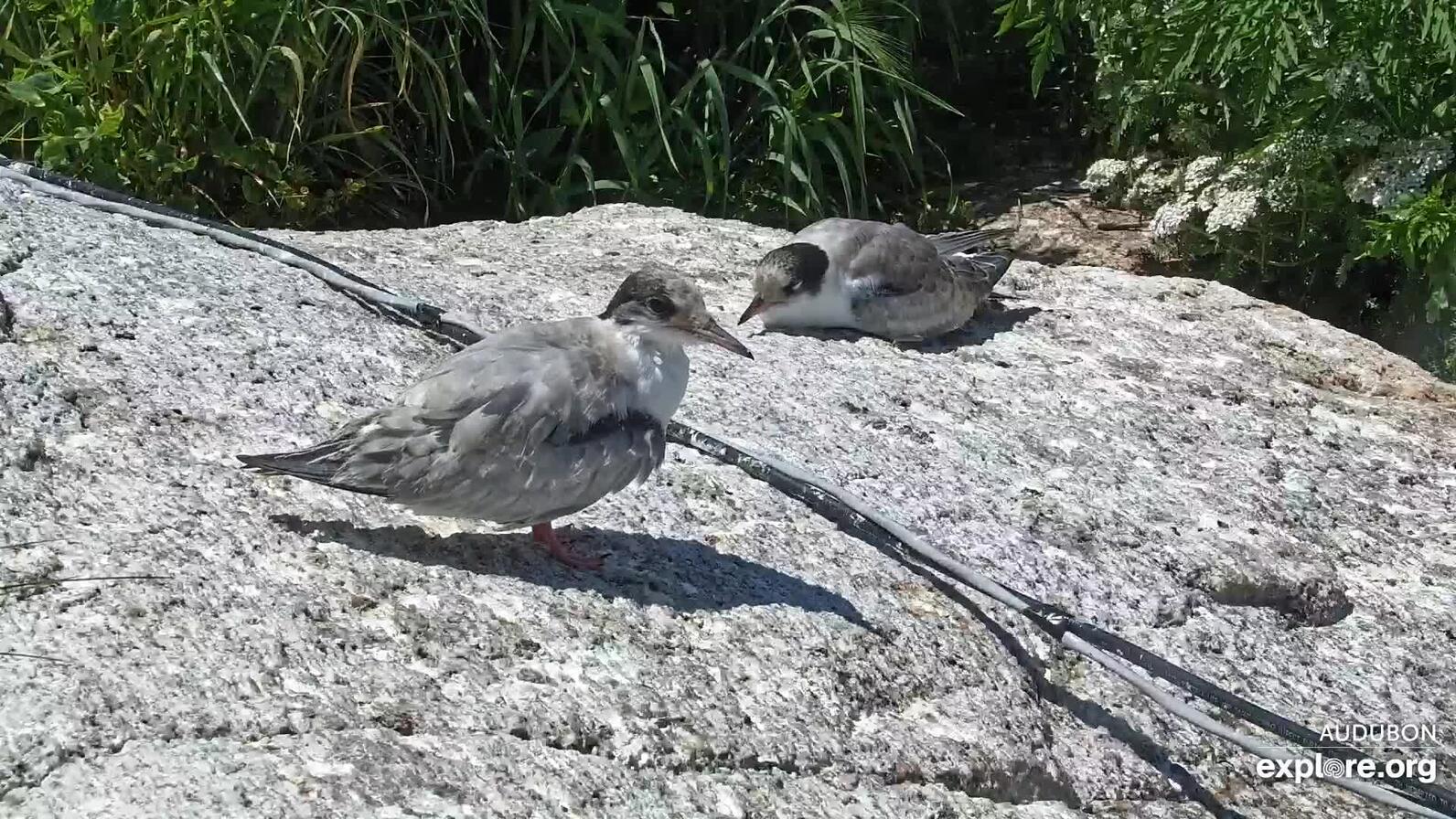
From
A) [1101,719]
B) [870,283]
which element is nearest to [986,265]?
[870,283]

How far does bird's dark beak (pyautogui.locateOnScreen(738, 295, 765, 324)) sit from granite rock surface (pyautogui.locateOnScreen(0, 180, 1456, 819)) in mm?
98

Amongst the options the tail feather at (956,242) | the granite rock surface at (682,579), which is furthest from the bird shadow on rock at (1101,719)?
the tail feather at (956,242)

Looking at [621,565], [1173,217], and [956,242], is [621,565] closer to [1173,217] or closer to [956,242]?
[956,242]

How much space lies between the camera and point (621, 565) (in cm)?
Answer: 282

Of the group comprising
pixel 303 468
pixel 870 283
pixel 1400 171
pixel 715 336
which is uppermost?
Result: pixel 1400 171

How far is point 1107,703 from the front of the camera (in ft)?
9.39

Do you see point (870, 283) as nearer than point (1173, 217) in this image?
Yes

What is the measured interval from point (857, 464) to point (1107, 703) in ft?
2.69

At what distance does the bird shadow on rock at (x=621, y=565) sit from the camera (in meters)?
2.71

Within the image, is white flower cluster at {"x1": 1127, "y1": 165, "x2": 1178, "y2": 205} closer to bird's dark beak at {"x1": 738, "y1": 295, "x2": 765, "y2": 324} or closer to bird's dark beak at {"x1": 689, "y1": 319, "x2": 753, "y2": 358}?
bird's dark beak at {"x1": 738, "y1": 295, "x2": 765, "y2": 324}

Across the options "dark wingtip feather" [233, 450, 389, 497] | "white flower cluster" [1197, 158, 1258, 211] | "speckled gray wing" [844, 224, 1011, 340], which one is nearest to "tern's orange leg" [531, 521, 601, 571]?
"dark wingtip feather" [233, 450, 389, 497]

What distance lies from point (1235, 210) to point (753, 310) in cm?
215

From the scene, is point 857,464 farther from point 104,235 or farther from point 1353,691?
point 104,235

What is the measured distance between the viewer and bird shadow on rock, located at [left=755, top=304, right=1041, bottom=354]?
448 centimetres
